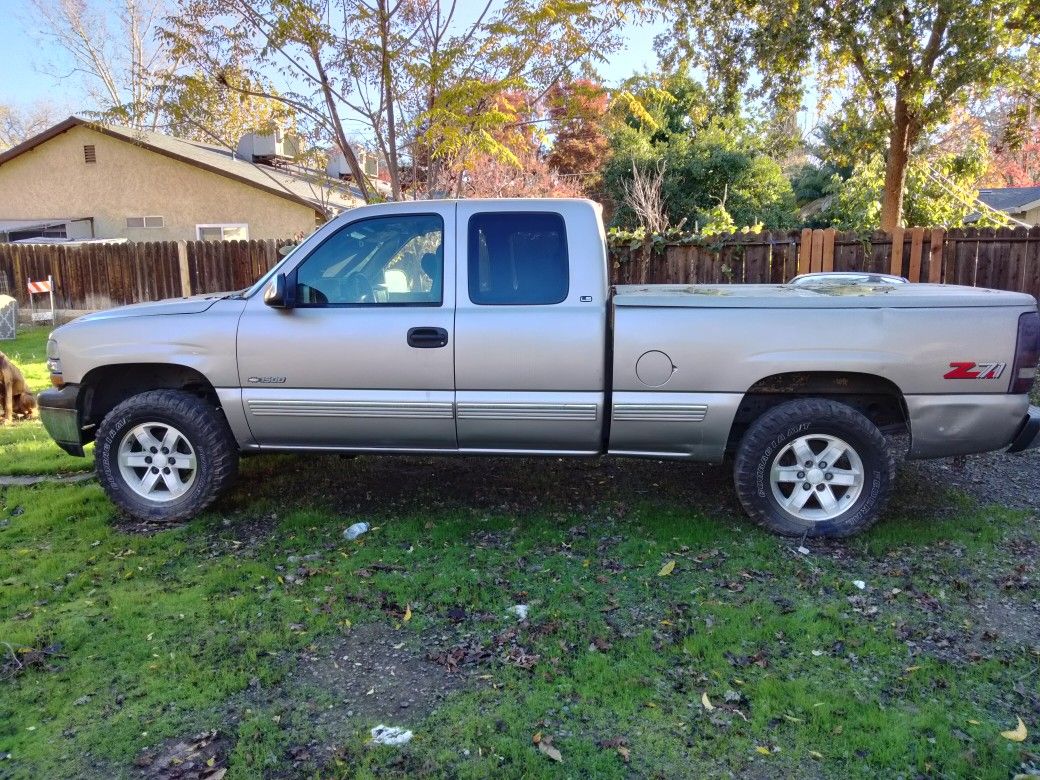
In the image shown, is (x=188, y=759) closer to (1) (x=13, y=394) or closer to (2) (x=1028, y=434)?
(2) (x=1028, y=434)

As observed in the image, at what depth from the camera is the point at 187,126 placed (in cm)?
884

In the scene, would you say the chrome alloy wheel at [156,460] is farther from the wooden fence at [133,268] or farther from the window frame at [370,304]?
the wooden fence at [133,268]

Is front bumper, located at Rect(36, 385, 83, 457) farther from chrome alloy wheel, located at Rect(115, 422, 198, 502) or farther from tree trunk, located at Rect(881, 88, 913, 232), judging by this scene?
tree trunk, located at Rect(881, 88, 913, 232)

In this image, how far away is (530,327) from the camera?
15.1 feet

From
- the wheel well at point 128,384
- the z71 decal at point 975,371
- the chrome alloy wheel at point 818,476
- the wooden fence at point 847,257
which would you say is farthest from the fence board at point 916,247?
the wheel well at point 128,384

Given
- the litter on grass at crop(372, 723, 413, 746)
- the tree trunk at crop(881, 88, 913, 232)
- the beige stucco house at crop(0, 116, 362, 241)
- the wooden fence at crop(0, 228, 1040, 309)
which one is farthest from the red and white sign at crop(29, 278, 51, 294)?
the litter on grass at crop(372, 723, 413, 746)

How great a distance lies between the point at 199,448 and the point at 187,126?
536 cm

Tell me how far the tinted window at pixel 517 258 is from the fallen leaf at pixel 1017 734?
9.73 feet

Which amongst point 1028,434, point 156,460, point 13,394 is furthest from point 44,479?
point 1028,434

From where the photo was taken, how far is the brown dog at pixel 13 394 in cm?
789

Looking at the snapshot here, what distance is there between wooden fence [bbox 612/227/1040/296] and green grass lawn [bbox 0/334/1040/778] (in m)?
5.57

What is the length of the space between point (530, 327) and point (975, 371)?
250 centimetres

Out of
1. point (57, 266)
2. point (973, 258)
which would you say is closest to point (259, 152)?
point (57, 266)

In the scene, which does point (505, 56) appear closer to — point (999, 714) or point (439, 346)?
point (439, 346)
